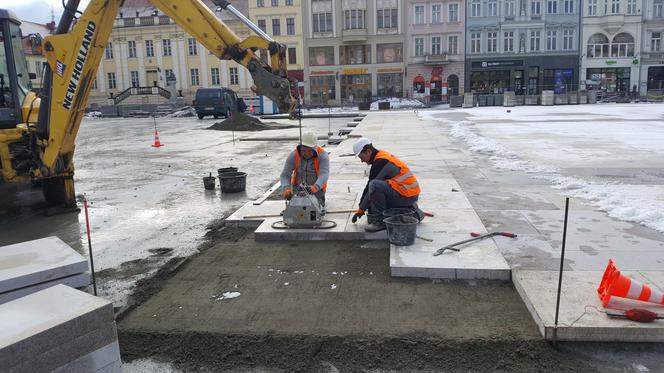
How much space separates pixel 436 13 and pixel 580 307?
5421 cm

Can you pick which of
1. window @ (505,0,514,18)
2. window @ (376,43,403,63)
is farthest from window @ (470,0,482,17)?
window @ (376,43,403,63)

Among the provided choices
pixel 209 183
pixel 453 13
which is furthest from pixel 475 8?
pixel 209 183

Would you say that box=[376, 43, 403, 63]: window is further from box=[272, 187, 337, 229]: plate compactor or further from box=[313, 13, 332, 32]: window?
box=[272, 187, 337, 229]: plate compactor

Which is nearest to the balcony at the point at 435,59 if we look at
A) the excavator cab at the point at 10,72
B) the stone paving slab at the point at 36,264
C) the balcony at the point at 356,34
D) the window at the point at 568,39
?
the balcony at the point at 356,34

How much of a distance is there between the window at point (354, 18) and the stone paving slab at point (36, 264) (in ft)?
177

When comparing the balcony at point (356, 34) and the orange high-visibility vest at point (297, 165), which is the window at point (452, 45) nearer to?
the balcony at point (356, 34)

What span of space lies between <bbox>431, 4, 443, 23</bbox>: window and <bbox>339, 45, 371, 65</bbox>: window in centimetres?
725

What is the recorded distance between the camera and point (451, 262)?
573 cm

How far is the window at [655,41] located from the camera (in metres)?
52.1

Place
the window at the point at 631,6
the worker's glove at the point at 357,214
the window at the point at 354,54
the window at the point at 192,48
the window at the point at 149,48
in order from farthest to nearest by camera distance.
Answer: the window at the point at 149,48 < the window at the point at 192,48 < the window at the point at 354,54 < the window at the point at 631,6 < the worker's glove at the point at 357,214

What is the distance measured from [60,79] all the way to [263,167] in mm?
6649

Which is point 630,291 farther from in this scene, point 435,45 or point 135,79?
point 135,79

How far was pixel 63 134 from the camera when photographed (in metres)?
8.73

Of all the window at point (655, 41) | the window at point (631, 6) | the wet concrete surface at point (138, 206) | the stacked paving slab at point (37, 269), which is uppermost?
the window at point (631, 6)
